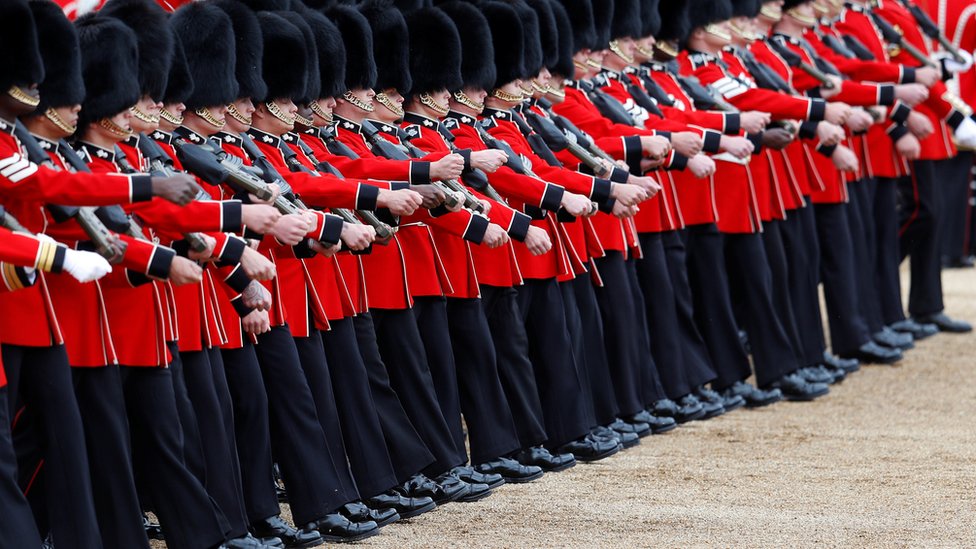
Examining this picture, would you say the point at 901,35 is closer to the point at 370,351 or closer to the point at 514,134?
the point at 514,134

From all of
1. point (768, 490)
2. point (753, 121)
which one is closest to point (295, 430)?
point (768, 490)

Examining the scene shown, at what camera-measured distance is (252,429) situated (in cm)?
520

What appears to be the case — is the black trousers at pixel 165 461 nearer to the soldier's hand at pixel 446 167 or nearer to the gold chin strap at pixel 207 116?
the gold chin strap at pixel 207 116

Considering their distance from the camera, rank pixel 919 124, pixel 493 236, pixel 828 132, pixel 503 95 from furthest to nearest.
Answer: pixel 919 124, pixel 828 132, pixel 503 95, pixel 493 236

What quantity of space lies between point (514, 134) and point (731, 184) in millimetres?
1457

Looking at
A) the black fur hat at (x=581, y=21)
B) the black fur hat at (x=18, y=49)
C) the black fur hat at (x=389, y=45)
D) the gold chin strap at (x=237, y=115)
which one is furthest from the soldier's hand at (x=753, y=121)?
the black fur hat at (x=18, y=49)

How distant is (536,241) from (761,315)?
206 centimetres

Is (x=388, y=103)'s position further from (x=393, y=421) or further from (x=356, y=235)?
(x=393, y=421)

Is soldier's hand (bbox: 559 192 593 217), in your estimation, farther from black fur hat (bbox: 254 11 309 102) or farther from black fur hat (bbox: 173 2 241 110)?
black fur hat (bbox: 173 2 241 110)

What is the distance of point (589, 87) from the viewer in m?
7.07

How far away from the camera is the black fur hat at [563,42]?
677cm

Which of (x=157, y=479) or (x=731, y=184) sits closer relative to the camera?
(x=157, y=479)

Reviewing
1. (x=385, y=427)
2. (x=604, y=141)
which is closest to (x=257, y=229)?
(x=385, y=427)

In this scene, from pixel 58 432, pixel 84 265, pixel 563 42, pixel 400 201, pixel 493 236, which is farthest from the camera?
pixel 563 42
